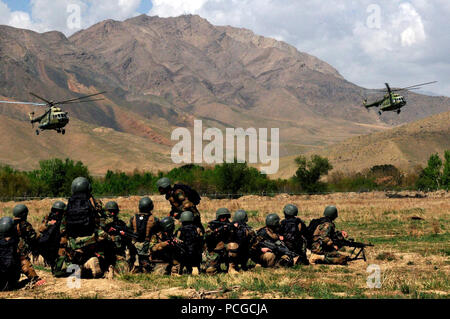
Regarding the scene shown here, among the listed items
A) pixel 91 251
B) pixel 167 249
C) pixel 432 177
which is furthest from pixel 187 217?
pixel 432 177

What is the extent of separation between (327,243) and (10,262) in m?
8.40

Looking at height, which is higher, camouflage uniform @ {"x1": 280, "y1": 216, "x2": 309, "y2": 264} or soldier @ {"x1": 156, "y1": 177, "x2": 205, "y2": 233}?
soldier @ {"x1": 156, "y1": 177, "x2": 205, "y2": 233}

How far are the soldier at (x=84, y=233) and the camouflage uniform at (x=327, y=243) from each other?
621cm

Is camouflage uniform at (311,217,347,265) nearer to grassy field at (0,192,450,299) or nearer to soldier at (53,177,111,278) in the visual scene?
grassy field at (0,192,450,299)

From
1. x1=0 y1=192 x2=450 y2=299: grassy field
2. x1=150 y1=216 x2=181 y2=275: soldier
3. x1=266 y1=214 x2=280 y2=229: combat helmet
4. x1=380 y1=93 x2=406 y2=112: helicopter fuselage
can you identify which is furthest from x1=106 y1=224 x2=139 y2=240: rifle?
x1=380 y1=93 x2=406 y2=112: helicopter fuselage

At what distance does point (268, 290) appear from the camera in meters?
10.1

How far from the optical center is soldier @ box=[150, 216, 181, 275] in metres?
13.2

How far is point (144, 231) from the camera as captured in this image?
13492 millimetres

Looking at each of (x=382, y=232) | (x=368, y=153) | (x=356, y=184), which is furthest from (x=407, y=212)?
(x=368, y=153)

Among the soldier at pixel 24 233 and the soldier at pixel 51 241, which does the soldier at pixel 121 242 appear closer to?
the soldier at pixel 51 241

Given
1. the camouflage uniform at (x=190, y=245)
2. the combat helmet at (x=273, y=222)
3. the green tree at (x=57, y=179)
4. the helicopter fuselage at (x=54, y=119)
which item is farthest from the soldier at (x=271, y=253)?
the green tree at (x=57, y=179)

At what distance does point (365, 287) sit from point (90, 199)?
5.97m

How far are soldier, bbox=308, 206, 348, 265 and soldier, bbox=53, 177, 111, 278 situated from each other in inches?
244
